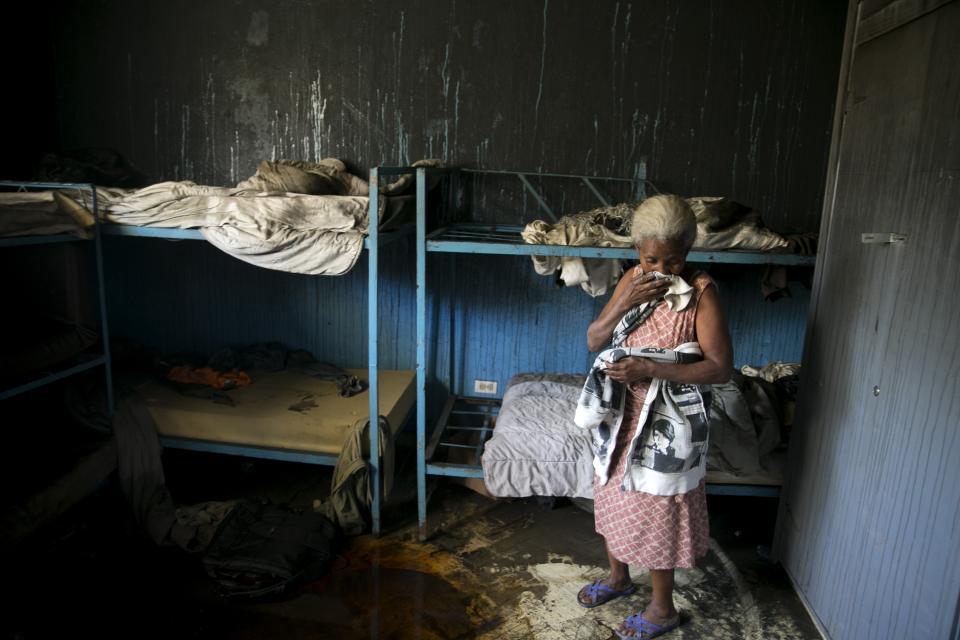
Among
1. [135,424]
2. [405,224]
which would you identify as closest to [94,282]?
[135,424]

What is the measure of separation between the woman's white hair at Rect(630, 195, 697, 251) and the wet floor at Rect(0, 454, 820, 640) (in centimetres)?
171

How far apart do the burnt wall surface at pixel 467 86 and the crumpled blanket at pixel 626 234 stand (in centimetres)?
100

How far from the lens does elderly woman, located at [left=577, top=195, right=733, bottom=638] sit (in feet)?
7.45

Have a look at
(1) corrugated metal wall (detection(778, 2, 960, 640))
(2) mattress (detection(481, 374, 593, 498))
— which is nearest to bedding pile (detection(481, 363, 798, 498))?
(2) mattress (detection(481, 374, 593, 498))

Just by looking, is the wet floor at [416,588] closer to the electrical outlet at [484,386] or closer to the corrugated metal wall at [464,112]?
the electrical outlet at [484,386]

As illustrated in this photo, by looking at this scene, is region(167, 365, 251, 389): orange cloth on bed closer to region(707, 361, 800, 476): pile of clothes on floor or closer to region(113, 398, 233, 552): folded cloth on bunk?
region(113, 398, 233, 552): folded cloth on bunk

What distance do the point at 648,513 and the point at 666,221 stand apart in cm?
111

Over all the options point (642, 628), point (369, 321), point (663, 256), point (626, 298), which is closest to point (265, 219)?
point (369, 321)

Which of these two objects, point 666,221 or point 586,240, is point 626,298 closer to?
point 666,221

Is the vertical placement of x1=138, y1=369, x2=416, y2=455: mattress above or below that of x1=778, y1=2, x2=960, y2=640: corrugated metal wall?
below

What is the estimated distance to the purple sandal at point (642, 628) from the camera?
8.71ft

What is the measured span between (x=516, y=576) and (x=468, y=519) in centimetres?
57

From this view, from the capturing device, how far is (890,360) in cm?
230

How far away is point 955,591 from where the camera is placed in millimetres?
1910
